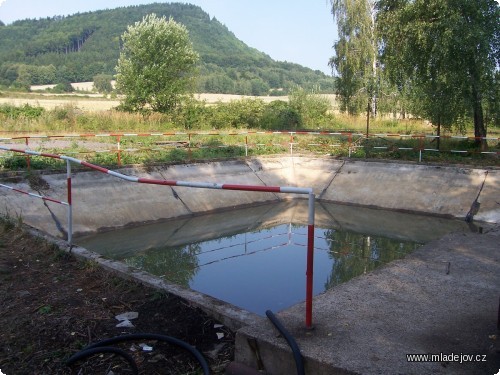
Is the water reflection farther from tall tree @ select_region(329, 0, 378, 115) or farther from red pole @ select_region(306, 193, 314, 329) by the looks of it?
tall tree @ select_region(329, 0, 378, 115)

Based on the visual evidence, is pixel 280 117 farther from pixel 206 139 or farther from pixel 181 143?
pixel 181 143

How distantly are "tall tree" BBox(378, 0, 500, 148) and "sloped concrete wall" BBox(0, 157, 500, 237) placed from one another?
105 inches

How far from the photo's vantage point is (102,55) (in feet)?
367

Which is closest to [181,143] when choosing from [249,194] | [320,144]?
[249,194]

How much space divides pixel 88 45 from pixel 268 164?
382ft

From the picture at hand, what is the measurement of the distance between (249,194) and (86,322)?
1135 centimetres

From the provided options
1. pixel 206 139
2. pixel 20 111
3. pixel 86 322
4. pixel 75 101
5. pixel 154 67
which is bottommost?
pixel 86 322

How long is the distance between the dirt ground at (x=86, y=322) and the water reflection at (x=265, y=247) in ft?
6.23

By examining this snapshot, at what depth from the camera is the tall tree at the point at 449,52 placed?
1504 centimetres

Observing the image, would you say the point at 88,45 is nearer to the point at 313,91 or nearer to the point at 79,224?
the point at 313,91

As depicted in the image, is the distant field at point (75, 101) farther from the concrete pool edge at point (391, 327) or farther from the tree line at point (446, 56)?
the concrete pool edge at point (391, 327)

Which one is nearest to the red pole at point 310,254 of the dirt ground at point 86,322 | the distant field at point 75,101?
the dirt ground at point 86,322

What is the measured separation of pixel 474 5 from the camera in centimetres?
1516

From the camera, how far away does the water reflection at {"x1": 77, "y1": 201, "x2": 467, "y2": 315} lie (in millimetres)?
7848
